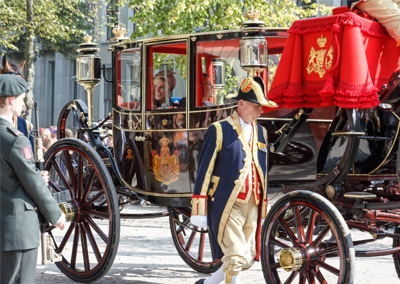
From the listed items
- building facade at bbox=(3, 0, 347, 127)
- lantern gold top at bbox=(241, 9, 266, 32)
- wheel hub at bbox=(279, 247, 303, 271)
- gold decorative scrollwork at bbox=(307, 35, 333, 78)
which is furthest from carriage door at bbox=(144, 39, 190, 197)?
building facade at bbox=(3, 0, 347, 127)

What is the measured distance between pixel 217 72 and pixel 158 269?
7.00 ft

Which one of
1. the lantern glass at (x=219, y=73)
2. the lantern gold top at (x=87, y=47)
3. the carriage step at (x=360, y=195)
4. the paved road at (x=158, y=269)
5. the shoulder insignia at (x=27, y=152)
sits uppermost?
the lantern gold top at (x=87, y=47)

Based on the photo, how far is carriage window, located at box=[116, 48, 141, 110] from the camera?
6.88 meters

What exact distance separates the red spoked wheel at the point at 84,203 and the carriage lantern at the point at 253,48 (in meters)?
1.62

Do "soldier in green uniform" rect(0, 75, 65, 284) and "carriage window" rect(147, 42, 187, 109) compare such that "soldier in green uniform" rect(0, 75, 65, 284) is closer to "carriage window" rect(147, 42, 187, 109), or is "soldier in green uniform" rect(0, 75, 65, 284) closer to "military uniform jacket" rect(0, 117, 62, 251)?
"military uniform jacket" rect(0, 117, 62, 251)

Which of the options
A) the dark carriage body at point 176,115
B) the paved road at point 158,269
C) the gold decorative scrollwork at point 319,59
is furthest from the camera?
the paved road at point 158,269

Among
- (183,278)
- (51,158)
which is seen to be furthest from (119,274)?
(51,158)

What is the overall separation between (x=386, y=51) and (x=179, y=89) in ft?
6.53

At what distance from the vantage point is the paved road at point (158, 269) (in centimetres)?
682

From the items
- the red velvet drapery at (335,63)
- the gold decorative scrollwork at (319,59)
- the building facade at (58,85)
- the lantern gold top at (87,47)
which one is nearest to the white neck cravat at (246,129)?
the red velvet drapery at (335,63)

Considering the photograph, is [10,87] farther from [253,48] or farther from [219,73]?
[219,73]

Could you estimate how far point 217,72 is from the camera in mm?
6590

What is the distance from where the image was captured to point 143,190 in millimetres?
6684

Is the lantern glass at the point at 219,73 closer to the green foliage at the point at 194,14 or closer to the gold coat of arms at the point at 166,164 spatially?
the gold coat of arms at the point at 166,164
